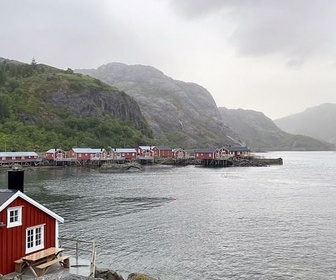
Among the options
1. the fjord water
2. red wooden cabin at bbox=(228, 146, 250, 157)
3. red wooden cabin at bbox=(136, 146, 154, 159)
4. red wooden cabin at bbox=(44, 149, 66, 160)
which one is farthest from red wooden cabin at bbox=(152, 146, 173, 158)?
the fjord water

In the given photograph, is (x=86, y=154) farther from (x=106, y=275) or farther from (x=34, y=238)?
(x=34, y=238)

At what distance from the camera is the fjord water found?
90.6 feet

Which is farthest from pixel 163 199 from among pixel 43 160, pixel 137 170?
pixel 43 160

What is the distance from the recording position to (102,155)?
145875 millimetres

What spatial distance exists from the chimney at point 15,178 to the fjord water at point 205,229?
10.4 metres

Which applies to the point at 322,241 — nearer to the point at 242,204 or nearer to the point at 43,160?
the point at 242,204

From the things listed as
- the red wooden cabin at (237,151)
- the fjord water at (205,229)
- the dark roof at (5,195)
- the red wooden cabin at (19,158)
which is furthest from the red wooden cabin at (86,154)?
the dark roof at (5,195)

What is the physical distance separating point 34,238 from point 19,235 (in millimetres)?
1005

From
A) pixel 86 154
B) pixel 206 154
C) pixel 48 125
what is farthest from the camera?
pixel 48 125

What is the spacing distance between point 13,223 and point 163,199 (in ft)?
146

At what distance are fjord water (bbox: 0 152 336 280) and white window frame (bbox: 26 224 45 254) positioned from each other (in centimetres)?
890

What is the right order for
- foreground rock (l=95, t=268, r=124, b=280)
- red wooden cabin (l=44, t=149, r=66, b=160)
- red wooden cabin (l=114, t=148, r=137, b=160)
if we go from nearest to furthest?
foreground rock (l=95, t=268, r=124, b=280) < red wooden cabin (l=44, t=149, r=66, b=160) < red wooden cabin (l=114, t=148, r=137, b=160)

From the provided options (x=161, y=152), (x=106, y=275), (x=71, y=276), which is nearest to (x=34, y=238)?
(x=71, y=276)

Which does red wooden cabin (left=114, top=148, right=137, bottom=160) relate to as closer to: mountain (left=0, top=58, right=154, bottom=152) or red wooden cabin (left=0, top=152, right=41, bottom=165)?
mountain (left=0, top=58, right=154, bottom=152)
